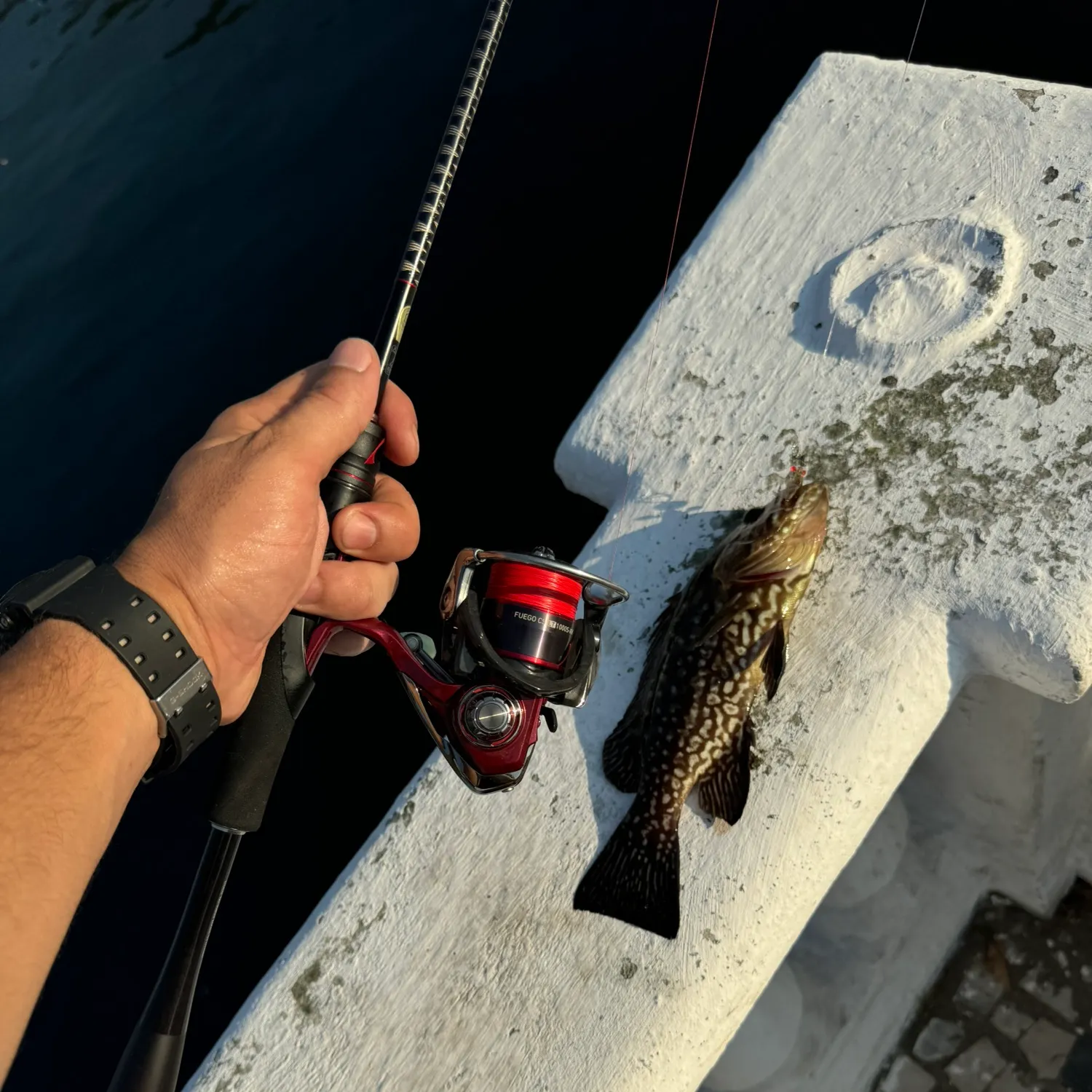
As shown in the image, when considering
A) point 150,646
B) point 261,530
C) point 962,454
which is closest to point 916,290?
point 962,454

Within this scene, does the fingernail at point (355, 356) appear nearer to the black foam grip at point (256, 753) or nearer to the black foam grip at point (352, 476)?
the black foam grip at point (352, 476)

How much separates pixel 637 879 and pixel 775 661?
875 millimetres

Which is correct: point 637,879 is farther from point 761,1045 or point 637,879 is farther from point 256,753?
point 761,1045

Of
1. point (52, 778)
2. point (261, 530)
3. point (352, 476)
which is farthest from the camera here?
point (352, 476)

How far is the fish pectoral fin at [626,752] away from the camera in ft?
9.75

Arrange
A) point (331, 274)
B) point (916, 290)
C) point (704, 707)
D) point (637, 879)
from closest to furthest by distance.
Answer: point (637, 879) < point (704, 707) < point (916, 290) < point (331, 274)

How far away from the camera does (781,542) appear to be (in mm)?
2850

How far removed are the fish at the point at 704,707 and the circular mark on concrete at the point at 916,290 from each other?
2.21 feet

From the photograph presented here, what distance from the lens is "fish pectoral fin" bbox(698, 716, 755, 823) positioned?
9.29ft

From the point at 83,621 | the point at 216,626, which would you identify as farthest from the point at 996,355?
the point at 83,621

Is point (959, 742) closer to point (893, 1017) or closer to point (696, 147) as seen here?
point (893, 1017)

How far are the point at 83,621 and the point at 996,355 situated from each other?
122 inches

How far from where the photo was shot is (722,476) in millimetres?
3232

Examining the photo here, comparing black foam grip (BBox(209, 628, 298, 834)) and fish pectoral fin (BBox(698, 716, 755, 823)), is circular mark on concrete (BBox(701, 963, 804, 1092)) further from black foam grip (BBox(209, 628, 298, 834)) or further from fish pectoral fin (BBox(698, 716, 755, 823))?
black foam grip (BBox(209, 628, 298, 834))
